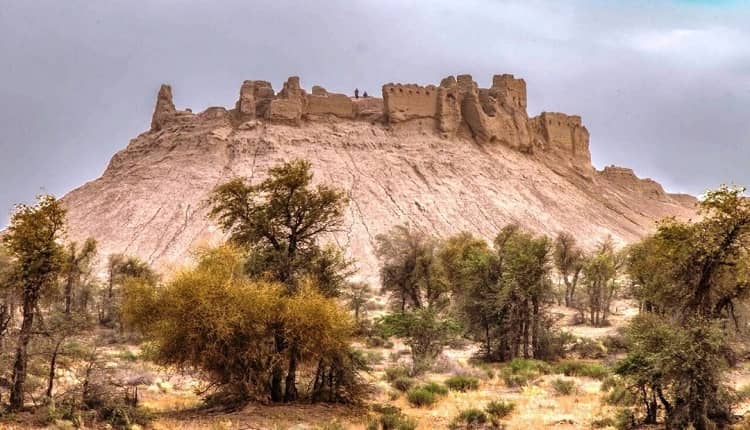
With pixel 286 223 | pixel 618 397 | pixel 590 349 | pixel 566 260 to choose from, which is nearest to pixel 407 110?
pixel 566 260

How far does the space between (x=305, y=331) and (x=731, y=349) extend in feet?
26.1

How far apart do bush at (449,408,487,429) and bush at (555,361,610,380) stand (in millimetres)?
8007

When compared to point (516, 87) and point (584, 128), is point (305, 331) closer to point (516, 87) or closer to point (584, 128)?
point (516, 87)

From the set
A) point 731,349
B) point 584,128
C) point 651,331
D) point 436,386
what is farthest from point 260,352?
point 584,128

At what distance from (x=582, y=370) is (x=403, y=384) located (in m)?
6.69

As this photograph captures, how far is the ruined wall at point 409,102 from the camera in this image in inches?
2963

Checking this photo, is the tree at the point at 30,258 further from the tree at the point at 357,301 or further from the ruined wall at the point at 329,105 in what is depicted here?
the ruined wall at the point at 329,105

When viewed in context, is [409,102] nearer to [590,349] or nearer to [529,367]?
[590,349]

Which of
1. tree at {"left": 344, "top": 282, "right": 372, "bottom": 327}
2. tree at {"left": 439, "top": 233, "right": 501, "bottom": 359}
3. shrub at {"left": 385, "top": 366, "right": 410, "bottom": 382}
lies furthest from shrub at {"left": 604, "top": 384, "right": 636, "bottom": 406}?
tree at {"left": 439, "top": 233, "right": 501, "bottom": 359}

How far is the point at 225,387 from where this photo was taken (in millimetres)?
16109

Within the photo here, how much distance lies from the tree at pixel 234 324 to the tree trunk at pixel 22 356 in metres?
2.47

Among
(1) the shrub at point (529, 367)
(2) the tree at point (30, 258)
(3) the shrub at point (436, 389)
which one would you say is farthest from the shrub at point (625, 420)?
(2) the tree at point (30, 258)

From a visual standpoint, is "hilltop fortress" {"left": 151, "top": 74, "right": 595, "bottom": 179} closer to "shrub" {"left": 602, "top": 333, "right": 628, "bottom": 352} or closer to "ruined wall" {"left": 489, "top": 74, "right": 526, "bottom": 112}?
"ruined wall" {"left": 489, "top": 74, "right": 526, "bottom": 112}

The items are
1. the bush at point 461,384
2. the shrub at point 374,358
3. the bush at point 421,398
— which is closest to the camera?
the bush at point 421,398
